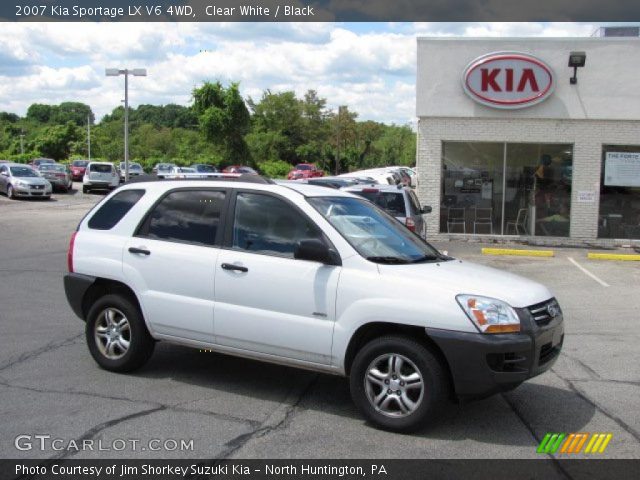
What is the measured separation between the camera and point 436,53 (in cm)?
1888

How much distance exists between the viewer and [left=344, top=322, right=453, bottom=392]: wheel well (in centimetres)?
511

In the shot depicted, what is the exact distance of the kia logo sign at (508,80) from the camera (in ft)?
60.3

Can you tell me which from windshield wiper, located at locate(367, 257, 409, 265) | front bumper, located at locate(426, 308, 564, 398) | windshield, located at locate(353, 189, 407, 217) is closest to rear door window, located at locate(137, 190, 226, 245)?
windshield wiper, located at locate(367, 257, 409, 265)

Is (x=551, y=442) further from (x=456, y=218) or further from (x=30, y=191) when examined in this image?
(x=30, y=191)

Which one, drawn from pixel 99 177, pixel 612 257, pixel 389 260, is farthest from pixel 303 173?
pixel 389 260

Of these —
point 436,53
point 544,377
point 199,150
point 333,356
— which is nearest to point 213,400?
point 333,356

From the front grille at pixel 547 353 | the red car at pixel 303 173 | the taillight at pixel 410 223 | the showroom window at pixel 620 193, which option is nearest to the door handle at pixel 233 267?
the front grille at pixel 547 353

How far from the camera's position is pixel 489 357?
4891mm

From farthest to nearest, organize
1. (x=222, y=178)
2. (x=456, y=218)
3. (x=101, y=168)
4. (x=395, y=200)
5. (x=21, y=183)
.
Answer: (x=101, y=168) < (x=21, y=183) < (x=456, y=218) < (x=395, y=200) < (x=222, y=178)

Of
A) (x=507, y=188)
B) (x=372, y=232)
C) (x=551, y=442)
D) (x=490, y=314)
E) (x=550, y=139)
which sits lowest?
(x=551, y=442)

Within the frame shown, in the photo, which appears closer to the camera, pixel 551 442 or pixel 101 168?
pixel 551 442

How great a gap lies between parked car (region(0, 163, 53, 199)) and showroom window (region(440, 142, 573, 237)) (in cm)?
2067

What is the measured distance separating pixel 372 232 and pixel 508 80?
555 inches
